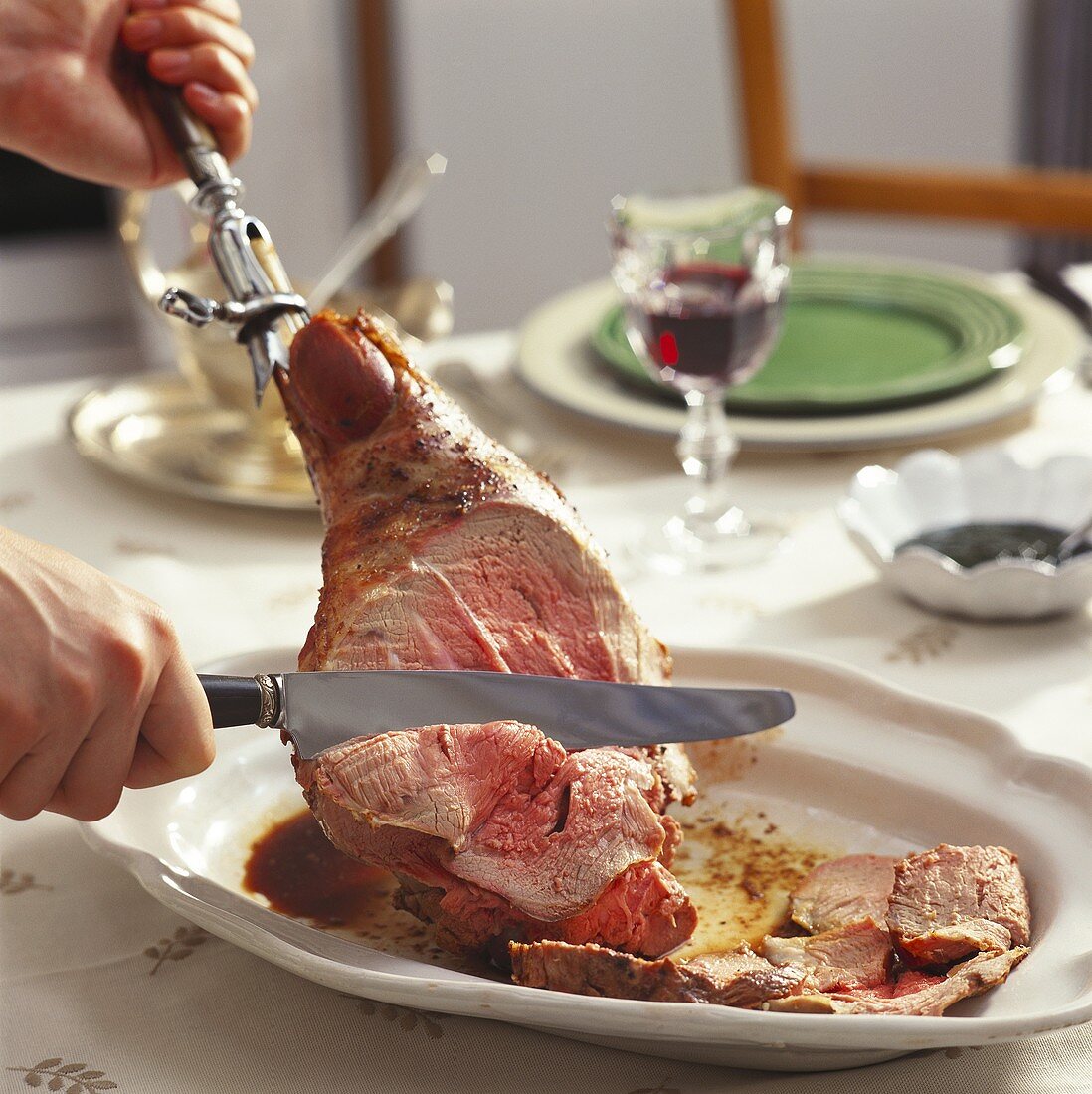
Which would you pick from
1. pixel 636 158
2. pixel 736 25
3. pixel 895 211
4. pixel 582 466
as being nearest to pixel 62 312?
pixel 636 158

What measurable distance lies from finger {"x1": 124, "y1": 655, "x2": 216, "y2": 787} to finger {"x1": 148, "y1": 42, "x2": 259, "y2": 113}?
0.80 meters

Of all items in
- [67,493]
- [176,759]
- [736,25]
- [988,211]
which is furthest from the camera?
[736,25]

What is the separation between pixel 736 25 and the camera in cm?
274

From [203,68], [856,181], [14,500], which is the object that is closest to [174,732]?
[203,68]

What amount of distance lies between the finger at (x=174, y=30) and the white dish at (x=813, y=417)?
57cm

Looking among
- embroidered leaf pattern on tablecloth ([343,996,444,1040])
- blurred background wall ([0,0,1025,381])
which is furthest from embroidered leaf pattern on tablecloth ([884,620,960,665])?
blurred background wall ([0,0,1025,381])

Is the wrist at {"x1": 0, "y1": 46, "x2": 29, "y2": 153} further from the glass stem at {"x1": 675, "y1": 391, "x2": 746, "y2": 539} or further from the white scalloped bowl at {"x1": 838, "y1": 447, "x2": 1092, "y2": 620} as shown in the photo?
the white scalloped bowl at {"x1": 838, "y1": 447, "x2": 1092, "y2": 620}

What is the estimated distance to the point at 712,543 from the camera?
1473 millimetres

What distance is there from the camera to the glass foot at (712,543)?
4.73ft

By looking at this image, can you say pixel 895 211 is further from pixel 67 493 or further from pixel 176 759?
pixel 176 759

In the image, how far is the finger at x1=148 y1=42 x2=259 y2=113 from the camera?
1377 mm

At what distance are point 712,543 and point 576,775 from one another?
2.10 feet

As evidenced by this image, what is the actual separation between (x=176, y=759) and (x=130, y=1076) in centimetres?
18

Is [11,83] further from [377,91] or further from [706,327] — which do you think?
[377,91]
